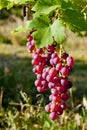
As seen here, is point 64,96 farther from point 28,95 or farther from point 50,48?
point 28,95

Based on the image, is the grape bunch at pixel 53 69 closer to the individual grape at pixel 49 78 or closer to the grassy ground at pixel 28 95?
the individual grape at pixel 49 78

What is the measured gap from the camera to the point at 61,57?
5.62ft

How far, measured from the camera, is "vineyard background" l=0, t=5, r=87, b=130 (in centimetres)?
391

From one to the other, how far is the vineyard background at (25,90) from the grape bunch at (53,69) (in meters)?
0.95

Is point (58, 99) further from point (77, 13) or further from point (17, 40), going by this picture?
point (17, 40)

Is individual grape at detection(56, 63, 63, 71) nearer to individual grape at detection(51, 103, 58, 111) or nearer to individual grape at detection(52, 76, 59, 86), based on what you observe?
individual grape at detection(52, 76, 59, 86)

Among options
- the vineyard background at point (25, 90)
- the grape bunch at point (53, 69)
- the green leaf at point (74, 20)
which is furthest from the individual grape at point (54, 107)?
the vineyard background at point (25, 90)

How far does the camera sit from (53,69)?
177 centimetres

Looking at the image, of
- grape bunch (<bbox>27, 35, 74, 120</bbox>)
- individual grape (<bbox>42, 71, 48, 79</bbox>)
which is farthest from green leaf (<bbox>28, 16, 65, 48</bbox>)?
individual grape (<bbox>42, 71, 48, 79</bbox>)

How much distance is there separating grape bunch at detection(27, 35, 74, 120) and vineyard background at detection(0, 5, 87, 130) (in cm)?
95

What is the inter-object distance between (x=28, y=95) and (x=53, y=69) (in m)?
4.41

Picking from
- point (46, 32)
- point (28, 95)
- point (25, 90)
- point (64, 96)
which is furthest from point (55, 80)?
point (25, 90)

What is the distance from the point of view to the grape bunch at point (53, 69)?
5.62ft

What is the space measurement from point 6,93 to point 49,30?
4726mm
